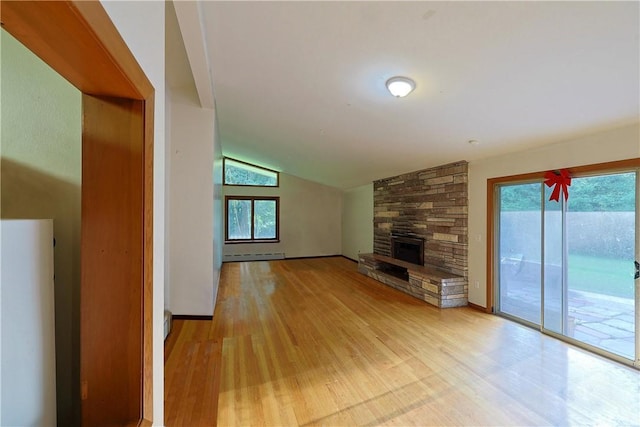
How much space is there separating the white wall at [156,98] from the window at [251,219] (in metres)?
7.11

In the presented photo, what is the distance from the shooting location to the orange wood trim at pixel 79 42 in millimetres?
598

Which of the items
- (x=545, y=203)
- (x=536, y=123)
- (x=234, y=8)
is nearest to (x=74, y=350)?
(x=234, y=8)

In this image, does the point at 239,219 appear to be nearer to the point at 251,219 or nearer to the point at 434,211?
the point at 251,219

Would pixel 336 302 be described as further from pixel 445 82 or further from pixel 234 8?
pixel 234 8

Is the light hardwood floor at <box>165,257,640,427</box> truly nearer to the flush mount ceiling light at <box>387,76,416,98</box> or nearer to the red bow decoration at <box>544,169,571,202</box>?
the red bow decoration at <box>544,169,571,202</box>

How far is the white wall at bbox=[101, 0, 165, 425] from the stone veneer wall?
421 cm

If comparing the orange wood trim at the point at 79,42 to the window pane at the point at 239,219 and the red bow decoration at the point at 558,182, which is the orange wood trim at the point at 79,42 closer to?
the red bow decoration at the point at 558,182

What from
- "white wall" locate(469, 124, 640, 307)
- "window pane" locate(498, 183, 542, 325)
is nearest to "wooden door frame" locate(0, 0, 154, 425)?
"white wall" locate(469, 124, 640, 307)

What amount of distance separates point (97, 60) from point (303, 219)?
8.11m

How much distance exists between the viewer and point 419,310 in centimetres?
404

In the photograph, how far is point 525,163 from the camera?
354cm

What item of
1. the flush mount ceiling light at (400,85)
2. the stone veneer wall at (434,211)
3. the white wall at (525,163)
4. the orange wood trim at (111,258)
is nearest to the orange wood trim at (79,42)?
the orange wood trim at (111,258)

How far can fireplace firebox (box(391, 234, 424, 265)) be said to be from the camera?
5.29 m

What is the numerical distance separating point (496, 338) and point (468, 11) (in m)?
3.17
